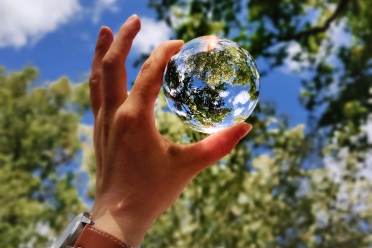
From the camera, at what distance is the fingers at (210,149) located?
2309 mm

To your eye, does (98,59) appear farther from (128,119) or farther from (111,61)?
(128,119)

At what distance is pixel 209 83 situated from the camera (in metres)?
2.84

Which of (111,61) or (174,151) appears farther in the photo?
(111,61)

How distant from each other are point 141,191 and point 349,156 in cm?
2049

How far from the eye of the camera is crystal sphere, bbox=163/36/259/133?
2.84 metres

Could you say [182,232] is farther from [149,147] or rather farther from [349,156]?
Result: [149,147]

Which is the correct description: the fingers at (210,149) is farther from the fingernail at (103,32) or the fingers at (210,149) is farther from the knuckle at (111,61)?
the fingernail at (103,32)

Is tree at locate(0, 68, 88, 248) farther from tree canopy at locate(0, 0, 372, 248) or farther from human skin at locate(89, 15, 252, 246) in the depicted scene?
human skin at locate(89, 15, 252, 246)

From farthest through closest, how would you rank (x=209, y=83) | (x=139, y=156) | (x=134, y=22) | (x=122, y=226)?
(x=209, y=83), (x=134, y=22), (x=139, y=156), (x=122, y=226)

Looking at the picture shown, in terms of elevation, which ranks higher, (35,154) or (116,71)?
(35,154)

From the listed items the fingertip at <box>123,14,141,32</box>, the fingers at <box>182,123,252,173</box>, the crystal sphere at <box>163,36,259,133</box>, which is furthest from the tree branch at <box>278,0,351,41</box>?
the fingers at <box>182,123,252,173</box>

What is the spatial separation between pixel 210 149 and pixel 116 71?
54 cm

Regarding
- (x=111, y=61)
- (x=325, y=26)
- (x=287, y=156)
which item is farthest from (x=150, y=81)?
(x=287, y=156)

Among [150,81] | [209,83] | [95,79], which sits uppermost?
[209,83]
